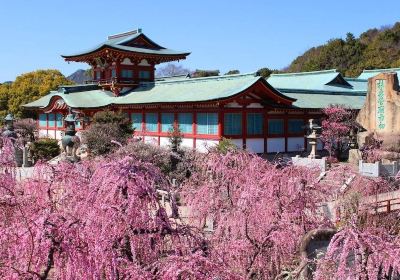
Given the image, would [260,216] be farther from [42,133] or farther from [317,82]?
[42,133]

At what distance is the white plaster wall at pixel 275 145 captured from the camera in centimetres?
2359

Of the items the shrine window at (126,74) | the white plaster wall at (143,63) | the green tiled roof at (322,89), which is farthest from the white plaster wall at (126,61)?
the green tiled roof at (322,89)

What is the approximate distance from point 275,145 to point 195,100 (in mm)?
4922

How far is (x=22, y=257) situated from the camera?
3979 millimetres

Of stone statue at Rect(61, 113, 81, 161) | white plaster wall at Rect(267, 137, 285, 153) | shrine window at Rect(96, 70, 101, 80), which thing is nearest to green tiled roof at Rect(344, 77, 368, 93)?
white plaster wall at Rect(267, 137, 285, 153)

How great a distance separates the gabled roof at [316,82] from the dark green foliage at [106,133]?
40.0 ft

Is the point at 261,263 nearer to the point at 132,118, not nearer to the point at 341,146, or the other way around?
the point at 341,146

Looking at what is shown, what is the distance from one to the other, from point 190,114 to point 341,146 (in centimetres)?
768

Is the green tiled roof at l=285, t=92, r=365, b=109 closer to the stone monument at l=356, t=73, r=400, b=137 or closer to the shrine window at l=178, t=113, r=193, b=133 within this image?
the stone monument at l=356, t=73, r=400, b=137

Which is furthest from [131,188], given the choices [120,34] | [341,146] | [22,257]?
[120,34]

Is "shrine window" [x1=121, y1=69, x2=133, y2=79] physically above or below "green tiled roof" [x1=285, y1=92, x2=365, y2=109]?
above

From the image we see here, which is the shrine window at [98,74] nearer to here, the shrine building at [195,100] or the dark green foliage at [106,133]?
the shrine building at [195,100]

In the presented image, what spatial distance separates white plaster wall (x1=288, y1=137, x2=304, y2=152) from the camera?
2464 cm

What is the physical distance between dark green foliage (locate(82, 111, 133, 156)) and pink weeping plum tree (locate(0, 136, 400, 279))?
13.5 metres
